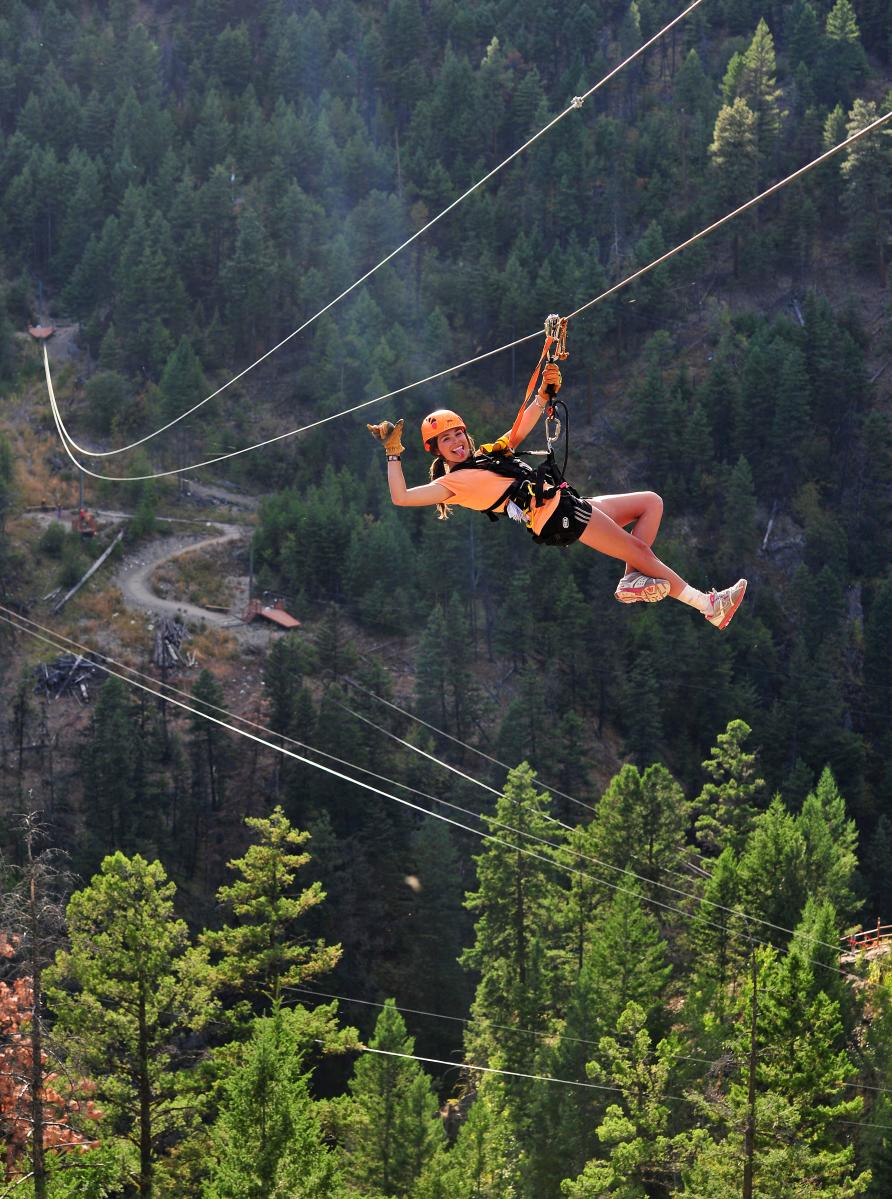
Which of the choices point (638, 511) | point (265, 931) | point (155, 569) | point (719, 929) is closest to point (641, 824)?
point (719, 929)

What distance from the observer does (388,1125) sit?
34844 millimetres

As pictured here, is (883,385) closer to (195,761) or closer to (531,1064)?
(195,761)

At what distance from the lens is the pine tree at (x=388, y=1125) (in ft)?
113

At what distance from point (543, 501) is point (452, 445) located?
937 millimetres

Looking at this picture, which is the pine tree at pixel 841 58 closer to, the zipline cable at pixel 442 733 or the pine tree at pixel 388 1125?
the zipline cable at pixel 442 733

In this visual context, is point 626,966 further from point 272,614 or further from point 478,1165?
point 272,614

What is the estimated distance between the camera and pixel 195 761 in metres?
63.1

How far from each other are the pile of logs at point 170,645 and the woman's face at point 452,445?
54634 mm

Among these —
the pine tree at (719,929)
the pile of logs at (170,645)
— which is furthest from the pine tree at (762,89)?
the pine tree at (719,929)

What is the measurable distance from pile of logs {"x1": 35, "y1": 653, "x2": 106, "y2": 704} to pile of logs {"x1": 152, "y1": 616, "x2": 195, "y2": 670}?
7.93ft

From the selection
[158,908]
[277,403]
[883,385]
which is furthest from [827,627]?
[158,908]

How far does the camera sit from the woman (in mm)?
13609

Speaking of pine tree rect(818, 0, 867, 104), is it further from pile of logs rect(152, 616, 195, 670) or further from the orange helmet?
the orange helmet

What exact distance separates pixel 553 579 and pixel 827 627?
12546mm
